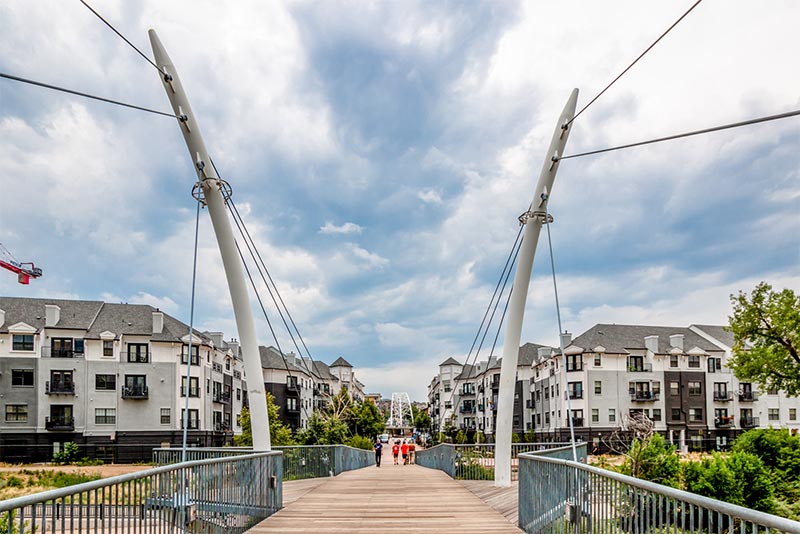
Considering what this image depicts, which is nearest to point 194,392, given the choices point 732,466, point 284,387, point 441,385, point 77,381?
point 77,381

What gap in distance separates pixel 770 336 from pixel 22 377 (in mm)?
49410

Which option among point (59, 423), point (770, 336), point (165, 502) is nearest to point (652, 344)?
point (770, 336)

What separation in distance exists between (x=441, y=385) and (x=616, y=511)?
10749 cm

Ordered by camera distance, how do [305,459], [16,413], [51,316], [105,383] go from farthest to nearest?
1. [51,316]
2. [105,383]
3. [16,413]
4. [305,459]

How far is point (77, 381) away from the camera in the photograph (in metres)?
51.7

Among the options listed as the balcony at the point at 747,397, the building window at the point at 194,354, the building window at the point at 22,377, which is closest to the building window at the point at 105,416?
the building window at the point at 22,377

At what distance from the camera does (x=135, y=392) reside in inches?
2055

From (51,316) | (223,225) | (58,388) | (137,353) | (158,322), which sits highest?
(51,316)

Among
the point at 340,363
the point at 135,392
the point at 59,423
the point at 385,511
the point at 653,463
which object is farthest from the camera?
the point at 340,363

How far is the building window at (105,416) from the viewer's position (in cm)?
5147

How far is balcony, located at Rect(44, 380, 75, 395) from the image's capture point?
5103 cm

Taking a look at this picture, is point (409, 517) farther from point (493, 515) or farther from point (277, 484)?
point (277, 484)

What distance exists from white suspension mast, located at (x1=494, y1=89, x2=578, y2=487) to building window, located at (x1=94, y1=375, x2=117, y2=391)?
145 ft

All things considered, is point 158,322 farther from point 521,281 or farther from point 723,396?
point 723,396
